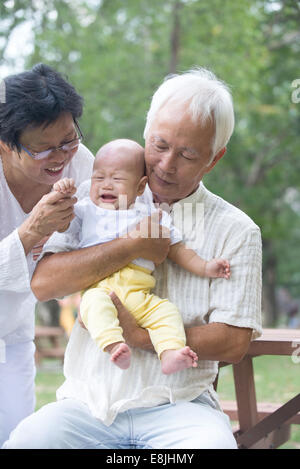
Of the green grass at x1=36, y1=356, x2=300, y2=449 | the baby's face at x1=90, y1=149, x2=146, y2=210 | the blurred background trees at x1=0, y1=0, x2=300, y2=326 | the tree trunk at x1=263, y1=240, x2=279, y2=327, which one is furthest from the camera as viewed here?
the tree trunk at x1=263, y1=240, x2=279, y2=327

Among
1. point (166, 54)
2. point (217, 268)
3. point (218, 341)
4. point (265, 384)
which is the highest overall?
point (166, 54)

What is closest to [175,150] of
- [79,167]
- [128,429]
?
[79,167]

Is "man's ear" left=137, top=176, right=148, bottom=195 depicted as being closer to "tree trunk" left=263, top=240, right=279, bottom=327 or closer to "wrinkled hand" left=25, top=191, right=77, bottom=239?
"wrinkled hand" left=25, top=191, right=77, bottom=239

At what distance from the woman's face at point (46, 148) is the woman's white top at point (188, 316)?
32 centimetres

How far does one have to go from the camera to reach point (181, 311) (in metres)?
2.29

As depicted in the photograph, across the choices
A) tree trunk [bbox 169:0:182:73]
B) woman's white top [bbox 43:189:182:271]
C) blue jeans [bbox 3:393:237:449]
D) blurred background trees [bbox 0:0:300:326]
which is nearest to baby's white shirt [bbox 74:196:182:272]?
woman's white top [bbox 43:189:182:271]

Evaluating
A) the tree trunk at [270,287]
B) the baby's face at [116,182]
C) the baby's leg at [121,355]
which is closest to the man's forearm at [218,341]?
the baby's leg at [121,355]

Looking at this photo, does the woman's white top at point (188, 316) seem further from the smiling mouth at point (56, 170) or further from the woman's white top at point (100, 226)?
the smiling mouth at point (56, 170)

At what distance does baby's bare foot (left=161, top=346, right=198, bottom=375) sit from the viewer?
1.99 m

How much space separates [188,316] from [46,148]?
2.72ft

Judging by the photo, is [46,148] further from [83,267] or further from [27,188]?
[83,267]

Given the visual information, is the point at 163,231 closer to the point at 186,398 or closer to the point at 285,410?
the point at 186,398

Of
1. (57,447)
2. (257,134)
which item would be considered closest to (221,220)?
(57,447)

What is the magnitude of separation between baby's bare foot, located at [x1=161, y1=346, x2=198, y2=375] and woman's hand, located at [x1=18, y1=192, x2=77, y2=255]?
1.94ft
